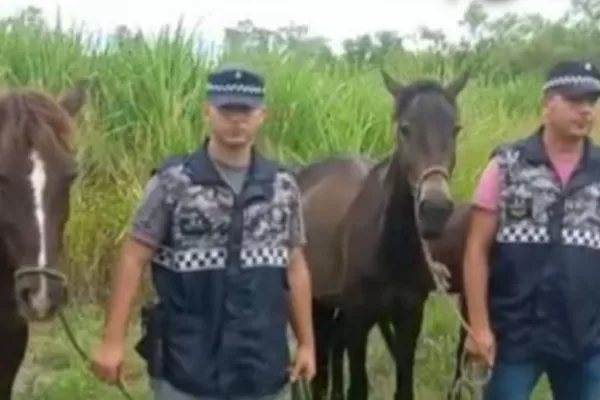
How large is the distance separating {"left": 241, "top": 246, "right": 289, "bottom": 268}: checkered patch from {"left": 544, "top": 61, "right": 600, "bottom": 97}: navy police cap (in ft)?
4.48

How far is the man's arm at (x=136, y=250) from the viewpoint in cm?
473

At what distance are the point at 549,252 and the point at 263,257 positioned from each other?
1.25 metres

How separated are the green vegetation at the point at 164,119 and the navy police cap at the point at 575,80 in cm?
418

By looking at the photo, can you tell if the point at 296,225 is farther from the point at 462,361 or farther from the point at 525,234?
the point at 462,361

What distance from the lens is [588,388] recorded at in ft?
17.5

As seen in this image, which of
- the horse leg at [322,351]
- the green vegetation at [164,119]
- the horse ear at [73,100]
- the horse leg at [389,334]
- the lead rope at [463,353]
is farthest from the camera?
the green vegetation at [164,119]

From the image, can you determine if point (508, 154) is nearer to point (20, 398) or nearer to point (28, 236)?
point (28, 236)

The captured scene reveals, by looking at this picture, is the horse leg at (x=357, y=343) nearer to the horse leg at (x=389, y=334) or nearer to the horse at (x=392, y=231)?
the horse at (x=392, y=231)

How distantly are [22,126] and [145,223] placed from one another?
59 centimetres

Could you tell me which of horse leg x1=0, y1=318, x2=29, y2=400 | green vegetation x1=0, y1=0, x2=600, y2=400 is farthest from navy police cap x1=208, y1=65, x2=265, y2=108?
green vegetation x1=0, y1=0, x2=600, y2=400

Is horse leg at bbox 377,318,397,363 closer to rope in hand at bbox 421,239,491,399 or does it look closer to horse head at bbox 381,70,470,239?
rope in hand at bbox 421,239,491,399

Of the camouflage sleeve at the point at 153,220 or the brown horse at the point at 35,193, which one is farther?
the camouflage sleeve at the point at 153,220

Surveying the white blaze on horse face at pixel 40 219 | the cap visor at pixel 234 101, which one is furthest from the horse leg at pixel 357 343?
the white blaze on horse face at pixel 40 219

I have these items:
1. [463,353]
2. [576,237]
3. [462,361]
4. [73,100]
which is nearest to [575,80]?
[576,237]
